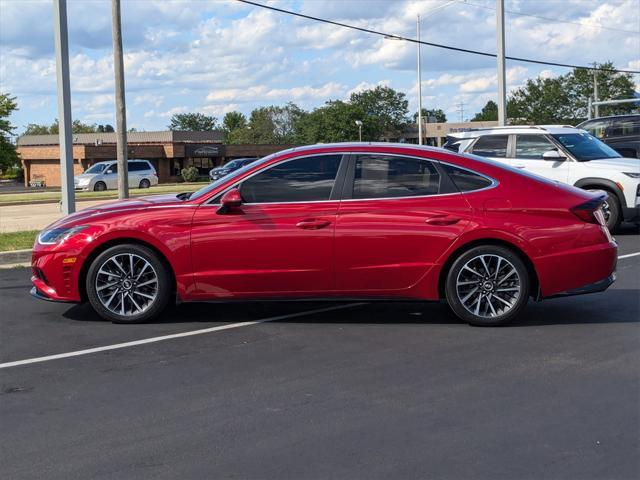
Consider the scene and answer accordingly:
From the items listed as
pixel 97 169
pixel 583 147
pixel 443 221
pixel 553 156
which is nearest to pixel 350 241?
pixel 443 221

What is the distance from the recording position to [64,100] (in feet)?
49.6

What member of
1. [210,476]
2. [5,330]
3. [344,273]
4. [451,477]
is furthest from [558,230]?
[5,330]

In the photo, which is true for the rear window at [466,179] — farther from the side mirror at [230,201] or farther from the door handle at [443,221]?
the side mirror at [230,201]

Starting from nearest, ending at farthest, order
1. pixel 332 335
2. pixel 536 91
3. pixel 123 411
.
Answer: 1. pixel 123 411
2. pixel 332 335
3. pixel 536 91

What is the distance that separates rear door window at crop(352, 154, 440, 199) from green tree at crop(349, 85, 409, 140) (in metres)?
112

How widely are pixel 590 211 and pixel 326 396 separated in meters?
3.39

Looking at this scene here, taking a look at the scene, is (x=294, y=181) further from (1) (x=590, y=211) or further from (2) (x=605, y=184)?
(2) (x=605, y=184)

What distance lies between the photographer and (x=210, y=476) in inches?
169

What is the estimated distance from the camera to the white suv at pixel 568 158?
14.6m

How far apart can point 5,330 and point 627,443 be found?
18.1 ft

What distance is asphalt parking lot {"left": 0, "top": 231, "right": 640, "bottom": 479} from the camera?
448cm

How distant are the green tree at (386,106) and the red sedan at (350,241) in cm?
11200

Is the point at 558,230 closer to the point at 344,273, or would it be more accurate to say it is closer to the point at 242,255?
the point at 344,273

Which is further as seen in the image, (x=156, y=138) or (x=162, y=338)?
(x=156, y=138)
